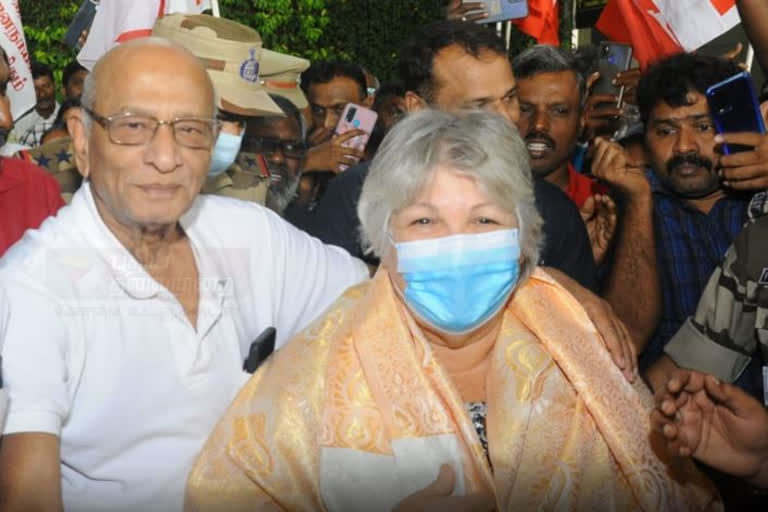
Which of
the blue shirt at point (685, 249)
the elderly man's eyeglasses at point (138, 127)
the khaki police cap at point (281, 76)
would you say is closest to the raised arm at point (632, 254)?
the blue shirt at point (685, 249)

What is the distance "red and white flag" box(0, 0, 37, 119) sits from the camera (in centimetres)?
605

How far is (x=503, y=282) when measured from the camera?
288 centimetres

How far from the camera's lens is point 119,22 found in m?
5.69

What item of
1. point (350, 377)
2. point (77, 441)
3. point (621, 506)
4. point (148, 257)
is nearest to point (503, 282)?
point (350, 377)

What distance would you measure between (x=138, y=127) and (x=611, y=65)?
4005mm

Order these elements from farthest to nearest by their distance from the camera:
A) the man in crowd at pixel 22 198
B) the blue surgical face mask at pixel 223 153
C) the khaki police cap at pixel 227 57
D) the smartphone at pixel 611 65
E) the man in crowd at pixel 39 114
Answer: the man in crowd at pixel 39 114, the smartphone at pixel 611 65, the khaki police cap at pixel 227 57, the blue surgical face mask at pixel 223 153, the man in crowd at pixel 22 198

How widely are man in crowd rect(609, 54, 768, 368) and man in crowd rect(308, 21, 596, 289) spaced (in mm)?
338

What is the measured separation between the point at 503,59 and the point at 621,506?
1865 mm

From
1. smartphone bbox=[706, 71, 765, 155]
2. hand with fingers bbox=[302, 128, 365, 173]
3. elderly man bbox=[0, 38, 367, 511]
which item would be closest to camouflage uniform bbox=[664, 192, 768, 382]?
smartphone bbox=[706, 71, 765, 155]

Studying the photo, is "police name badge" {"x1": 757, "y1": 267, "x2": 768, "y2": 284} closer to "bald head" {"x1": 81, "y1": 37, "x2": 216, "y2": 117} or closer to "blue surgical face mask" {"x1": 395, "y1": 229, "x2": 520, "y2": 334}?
"blue surgical face mask" {"x1": 395, "y1": 229, "x2": 520, "y2": 334}

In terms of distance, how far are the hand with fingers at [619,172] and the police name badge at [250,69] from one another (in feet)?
4.56

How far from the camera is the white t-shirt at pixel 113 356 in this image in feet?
8.42

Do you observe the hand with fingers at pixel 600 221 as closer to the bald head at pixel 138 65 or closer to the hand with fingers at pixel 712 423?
the hand with fingers at pixel 712 423

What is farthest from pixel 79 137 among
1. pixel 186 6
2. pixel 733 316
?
pixel 186 6
